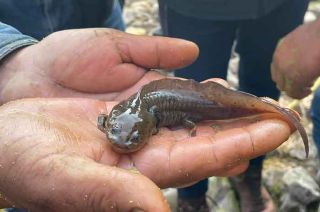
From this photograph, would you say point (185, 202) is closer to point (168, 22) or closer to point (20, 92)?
point (168, 22)

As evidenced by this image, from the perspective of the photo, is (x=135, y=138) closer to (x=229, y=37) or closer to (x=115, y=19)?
(x=229, y=37)

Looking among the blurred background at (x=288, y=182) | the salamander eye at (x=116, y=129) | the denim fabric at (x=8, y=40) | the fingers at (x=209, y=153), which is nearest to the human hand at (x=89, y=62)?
the denim fabric at (x=8, y=40)

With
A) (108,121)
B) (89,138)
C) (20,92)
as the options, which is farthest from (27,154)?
(20,92)

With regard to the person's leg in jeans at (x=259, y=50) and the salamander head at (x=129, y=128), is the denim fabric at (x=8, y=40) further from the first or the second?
the person's leg in jeans at (x=259, y=50)

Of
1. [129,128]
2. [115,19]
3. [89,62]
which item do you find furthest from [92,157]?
[115,19]

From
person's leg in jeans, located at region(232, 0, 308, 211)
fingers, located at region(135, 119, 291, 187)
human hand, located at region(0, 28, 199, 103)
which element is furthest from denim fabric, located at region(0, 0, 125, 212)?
fingers, located at region(135, 119, 291, 187)

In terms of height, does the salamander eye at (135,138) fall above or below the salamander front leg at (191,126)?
above

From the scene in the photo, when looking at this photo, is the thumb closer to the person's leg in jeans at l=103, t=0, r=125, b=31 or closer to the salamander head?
the salamander head
